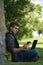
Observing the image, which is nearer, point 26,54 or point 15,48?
point 15,48

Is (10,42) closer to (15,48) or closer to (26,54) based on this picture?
(15,48)

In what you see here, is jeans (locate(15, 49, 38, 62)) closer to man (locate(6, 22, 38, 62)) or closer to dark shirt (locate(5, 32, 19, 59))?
man (locate(6, 22, 38, 62))

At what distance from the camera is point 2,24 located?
9.64 meters

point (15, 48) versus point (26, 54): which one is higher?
point (15, 48)

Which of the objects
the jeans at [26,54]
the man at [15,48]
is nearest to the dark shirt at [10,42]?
the man at [15,48]

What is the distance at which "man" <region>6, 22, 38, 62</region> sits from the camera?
28.8 feet

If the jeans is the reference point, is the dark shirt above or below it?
above

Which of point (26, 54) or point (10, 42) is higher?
point (10, 42)

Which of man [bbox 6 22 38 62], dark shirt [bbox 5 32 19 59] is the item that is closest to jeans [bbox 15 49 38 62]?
man [bbox 6 22 38 62]

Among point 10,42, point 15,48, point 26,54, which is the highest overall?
point 10,42

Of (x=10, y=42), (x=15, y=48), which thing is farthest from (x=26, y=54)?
(x=10, y=42)

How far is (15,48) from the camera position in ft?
28.8

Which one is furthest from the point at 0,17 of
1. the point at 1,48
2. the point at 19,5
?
the point at 19,5

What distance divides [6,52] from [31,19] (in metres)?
28.9
